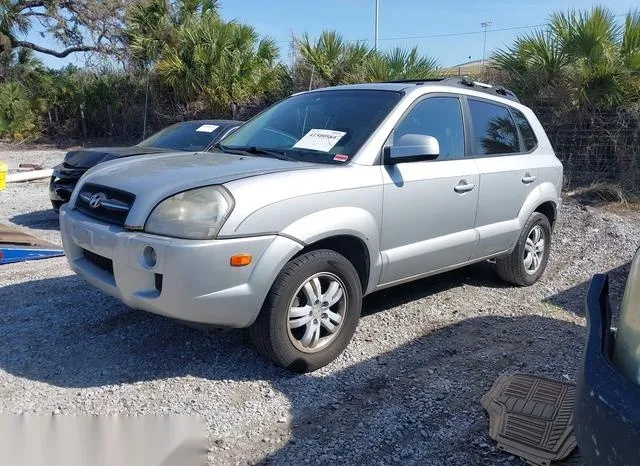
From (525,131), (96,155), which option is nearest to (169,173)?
(525,131)

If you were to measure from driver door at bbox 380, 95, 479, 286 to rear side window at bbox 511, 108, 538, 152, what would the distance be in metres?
1.04

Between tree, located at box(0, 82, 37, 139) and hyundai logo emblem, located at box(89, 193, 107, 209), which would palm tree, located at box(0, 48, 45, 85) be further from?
hyundai logo emblem, located at box(89, 193, 107, 209)

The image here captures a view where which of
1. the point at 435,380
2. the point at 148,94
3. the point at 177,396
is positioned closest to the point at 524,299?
the point at 435,380

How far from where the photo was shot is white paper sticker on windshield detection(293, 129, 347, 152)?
13.3 ft

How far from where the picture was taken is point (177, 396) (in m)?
3.41

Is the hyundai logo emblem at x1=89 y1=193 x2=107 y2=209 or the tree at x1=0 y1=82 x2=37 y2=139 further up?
the tree at x1=0 y1=82 x2=37 y2=139

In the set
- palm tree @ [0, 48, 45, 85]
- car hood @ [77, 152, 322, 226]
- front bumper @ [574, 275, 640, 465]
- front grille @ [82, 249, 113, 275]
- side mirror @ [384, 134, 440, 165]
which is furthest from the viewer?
palm tree @ [0, 48, 45, 85]

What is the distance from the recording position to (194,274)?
123 inches

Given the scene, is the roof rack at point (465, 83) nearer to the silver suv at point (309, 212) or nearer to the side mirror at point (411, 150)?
the silver suv at point (309, 212)

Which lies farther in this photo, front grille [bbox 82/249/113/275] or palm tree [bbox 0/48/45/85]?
palm tree [bbox 0/48/45/85]

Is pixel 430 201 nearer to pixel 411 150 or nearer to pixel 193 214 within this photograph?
pixel 411 150

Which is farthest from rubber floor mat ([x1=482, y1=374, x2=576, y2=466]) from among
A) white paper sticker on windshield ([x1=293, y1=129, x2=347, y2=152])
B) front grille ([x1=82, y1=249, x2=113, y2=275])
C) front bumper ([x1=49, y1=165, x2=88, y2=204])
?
front bumper ([x1=49, y1=165, x2=88, y2=204])

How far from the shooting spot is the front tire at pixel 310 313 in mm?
3438

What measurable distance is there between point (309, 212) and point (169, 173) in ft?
2.83
